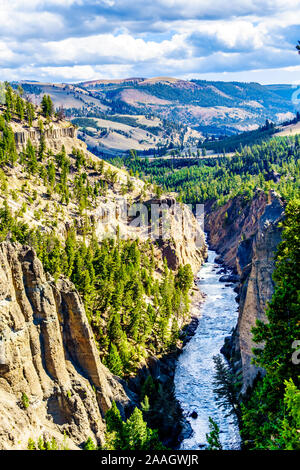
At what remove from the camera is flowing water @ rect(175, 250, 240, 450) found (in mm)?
53562

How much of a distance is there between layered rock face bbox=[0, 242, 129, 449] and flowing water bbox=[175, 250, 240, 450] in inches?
569

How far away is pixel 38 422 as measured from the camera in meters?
35.3

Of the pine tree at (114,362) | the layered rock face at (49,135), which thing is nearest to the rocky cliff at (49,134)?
the layered rock face at (49,135)

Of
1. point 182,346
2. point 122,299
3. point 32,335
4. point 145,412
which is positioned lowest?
point 182,346

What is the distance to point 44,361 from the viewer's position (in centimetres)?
4078

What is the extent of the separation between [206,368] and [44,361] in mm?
38319

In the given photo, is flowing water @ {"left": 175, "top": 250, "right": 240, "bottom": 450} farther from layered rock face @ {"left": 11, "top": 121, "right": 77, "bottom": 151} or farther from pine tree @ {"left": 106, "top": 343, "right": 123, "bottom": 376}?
layered rock face @ {"left": 11, "top": 121, "right": 77, "bottom": 151}

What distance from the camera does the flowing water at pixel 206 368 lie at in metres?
53.6

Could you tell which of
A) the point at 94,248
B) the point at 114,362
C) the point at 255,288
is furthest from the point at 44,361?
the point at 94,248

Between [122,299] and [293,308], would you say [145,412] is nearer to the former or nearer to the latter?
[122,299]

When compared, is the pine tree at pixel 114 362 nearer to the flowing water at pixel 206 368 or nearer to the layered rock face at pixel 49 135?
the flowing water at pixel 206 368

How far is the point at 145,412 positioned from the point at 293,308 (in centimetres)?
3242

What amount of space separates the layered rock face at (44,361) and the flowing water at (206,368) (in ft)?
47.4
